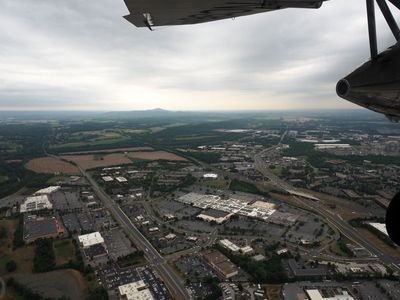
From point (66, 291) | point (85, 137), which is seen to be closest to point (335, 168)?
point (66, 291)

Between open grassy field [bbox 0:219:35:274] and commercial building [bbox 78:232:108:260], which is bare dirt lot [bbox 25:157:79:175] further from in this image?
commercial building [bbox 78:232:108:260]

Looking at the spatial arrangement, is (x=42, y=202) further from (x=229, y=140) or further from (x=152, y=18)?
(x=229, y=140)

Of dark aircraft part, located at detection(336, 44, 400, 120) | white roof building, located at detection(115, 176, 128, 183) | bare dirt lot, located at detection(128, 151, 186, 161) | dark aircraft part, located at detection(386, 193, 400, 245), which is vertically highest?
dark aircraft part, located at detection(336, 44, 400, 120)

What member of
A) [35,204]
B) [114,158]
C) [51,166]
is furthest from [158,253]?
[114,158]

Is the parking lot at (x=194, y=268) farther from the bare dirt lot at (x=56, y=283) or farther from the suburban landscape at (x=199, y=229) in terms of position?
the bare dirt lot at (x=56, y=283)

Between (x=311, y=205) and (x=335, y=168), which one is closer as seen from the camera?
(x=311, y=205)

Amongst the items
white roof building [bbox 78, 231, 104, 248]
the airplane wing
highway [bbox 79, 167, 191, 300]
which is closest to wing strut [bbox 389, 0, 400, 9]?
the airplane wing

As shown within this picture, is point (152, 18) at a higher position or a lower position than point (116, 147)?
higher
